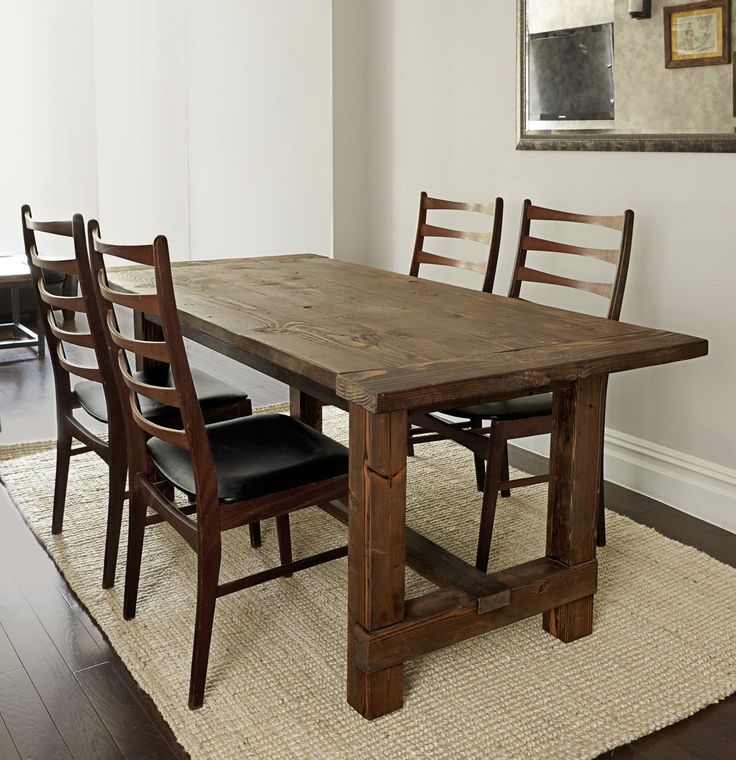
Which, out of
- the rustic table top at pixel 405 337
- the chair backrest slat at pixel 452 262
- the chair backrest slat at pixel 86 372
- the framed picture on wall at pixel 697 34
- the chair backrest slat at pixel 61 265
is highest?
the framed picture on wall at pixel 697 34

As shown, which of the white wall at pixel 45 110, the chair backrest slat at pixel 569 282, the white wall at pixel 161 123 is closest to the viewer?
the chair backrest slat at pixel 569 282

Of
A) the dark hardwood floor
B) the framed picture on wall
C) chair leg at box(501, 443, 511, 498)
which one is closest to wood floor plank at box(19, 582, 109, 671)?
the dark hardwood floor

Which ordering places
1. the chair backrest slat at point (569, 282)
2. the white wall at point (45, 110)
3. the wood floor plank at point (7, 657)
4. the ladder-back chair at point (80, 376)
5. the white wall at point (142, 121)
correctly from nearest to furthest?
the wood floor plank at point (7, 657) < the ladder-back chair at point (80, 376) < the chair backrest slat at point (569, 282) < the white wall at point (142, 121) < the white wall at point (45, 110)

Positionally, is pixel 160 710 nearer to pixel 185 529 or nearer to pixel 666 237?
pixel 185 529

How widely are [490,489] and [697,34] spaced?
58.5 inches

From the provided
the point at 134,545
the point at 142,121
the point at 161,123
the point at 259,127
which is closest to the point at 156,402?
the point at 134,545

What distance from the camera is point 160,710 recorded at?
1.96 meters

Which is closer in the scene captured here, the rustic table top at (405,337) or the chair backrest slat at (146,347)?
the rustic table top at (405,337)

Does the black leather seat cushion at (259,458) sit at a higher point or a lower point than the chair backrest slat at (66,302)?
lower

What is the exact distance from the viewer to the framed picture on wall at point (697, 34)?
2.70 metres

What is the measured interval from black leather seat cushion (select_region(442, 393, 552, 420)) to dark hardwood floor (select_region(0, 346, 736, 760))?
2.21 ft

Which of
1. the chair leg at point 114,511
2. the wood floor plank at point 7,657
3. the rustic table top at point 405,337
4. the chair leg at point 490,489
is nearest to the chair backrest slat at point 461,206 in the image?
the rustic table top at point 405,337

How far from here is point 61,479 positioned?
9.12 feet

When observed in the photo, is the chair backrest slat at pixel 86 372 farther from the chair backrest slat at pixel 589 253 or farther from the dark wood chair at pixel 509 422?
the chair backrest slat at pixel 589 253
